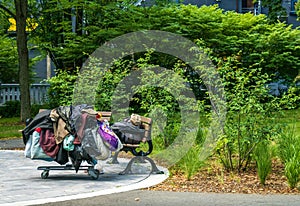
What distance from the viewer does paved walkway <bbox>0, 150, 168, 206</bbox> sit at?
780 cm

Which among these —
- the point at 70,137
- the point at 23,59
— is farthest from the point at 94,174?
the point at 23,59

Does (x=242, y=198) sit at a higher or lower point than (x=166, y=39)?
lower

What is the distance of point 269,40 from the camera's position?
25125mm

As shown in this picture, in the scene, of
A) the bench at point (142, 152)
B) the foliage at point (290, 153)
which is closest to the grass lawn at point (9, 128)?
the bench at point (142, 152)

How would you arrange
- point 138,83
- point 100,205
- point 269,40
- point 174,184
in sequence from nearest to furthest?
1. point 100,205
2. point 174,184
3. point 138,83
4. point 269,40

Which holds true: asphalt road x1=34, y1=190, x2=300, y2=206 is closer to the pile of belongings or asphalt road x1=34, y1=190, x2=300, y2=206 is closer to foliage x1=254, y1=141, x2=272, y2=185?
foliage x1=254, y1=141, x2=272, y2=185

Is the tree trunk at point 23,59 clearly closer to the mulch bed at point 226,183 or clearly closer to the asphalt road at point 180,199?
the mulch bed at point 226,183

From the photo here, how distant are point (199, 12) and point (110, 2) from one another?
4.21m

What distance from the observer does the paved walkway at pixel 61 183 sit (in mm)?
7801

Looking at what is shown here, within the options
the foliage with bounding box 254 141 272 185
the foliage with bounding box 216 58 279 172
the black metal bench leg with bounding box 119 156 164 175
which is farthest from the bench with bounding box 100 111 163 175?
the foliage with bounding box 254 141 272 185

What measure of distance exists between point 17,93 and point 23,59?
287 inches

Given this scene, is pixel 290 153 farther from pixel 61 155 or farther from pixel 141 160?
pixel 61 155

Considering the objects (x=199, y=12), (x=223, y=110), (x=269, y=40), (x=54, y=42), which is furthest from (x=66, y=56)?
A: (x=223, y=110)

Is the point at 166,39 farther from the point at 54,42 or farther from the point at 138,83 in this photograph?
the point at 138,83
